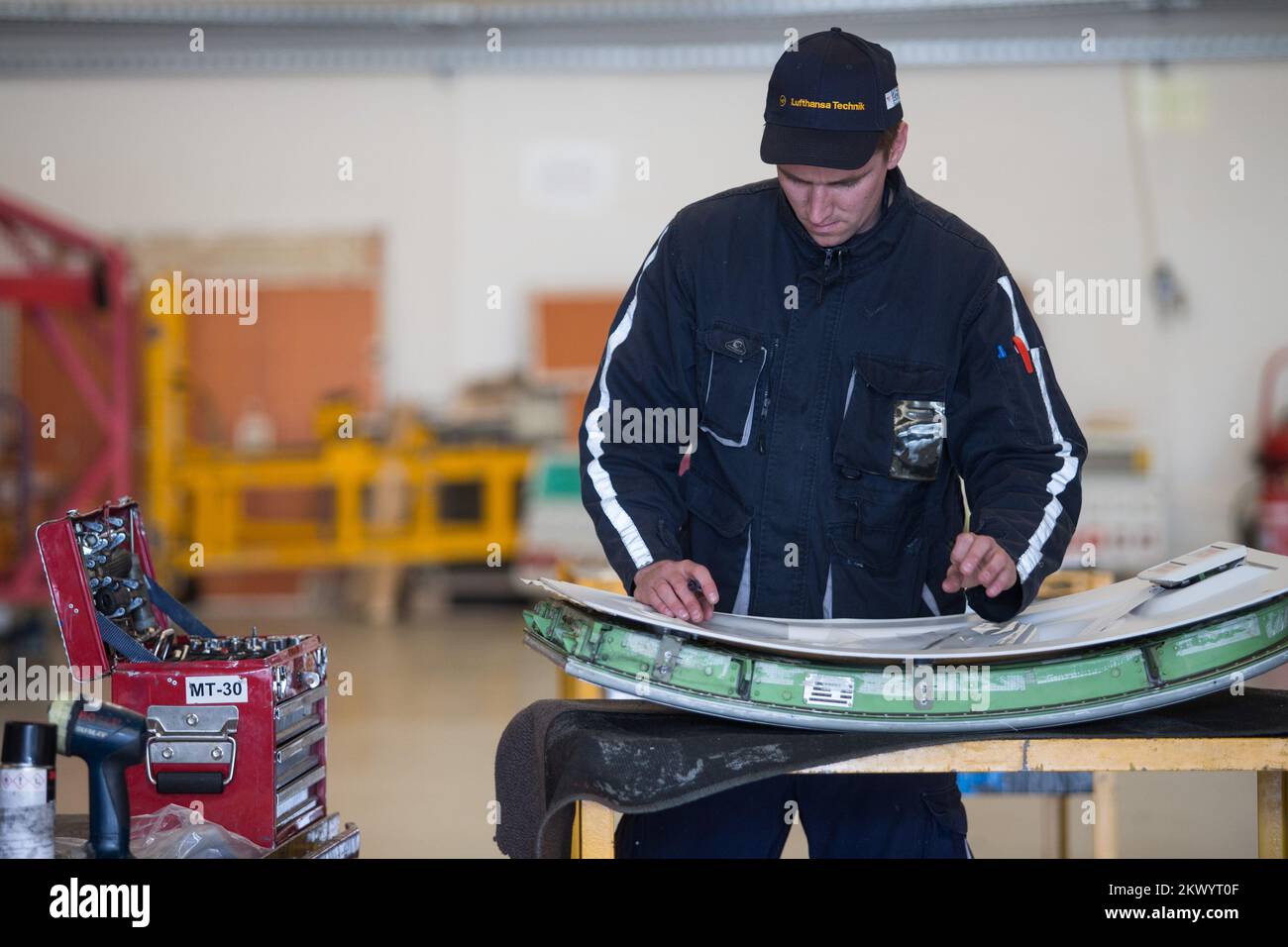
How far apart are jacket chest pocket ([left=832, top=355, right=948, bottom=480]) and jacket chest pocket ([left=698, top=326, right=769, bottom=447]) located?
136mm

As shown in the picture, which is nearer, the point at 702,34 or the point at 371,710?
the point at 371,710

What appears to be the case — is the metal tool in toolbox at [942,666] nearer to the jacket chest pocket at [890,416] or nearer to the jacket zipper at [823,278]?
the jacket chest pocket at [890,416]

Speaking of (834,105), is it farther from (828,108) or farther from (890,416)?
(890,416)

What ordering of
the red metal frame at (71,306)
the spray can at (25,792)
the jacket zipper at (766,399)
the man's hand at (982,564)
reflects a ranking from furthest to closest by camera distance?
the red metal frame at (71,306) < the jacket zipper at (766,399) < the man's hand at (982,564) < the spray can at (25,792)

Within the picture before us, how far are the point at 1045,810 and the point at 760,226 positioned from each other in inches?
88.2

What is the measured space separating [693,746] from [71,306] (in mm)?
5871

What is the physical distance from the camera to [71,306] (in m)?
6.63

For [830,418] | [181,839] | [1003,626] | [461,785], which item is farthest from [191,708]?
[461,785]

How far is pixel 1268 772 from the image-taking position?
1.91 metres

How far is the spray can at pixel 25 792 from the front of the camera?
1.50m

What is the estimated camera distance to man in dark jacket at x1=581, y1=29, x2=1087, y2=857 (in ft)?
6.17

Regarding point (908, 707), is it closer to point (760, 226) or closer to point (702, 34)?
point (760, 226)

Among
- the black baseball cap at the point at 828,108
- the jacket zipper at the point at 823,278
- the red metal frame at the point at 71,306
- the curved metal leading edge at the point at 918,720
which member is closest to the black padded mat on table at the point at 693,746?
the curved metal leading edge at the point at 918,720
